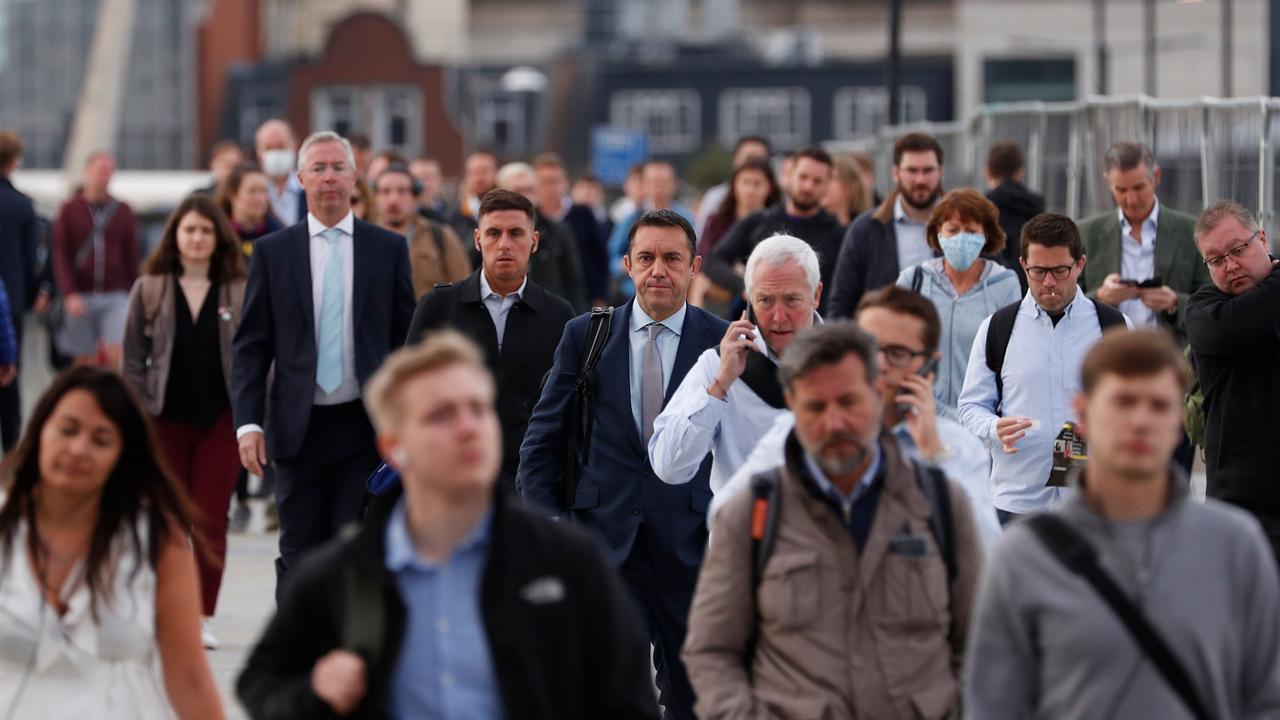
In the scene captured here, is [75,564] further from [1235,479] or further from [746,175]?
[746,175]

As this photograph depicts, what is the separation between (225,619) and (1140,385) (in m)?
7.26

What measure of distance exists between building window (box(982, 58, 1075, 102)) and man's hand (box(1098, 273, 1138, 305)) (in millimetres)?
70753

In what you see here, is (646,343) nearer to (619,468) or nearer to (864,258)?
(619,468)

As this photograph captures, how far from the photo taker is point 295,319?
8.80 meters

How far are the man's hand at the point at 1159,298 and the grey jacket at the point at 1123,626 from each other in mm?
5360

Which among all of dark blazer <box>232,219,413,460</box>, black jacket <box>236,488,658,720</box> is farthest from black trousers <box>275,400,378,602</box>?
black jacket <box>236,488,658,720</box>

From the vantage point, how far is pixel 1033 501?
7.79 m

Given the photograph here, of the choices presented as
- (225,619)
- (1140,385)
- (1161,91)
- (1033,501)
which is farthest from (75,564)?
(1161,91)

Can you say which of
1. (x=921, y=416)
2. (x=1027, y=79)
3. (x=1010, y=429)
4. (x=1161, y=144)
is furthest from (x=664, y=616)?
(x=1027, y=79)

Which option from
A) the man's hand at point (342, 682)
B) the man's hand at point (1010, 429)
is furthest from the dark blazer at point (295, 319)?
the man's hand at point (342, 682)

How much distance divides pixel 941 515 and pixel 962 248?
161 inches

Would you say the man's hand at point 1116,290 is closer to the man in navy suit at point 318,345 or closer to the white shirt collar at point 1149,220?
the white shirt collar at point 1149,220

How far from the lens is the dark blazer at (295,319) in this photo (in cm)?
870

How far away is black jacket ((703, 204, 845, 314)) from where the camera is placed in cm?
1183
